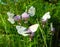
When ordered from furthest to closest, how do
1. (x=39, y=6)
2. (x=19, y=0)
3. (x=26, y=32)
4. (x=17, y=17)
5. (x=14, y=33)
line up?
1. (x=19, y=0)
2. (x=39, y=6)
3. (x=14, y=33)
4. (x=17, y=17)
5. (x=26, y=32)

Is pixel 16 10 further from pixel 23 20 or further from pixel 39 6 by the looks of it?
pixel 23 20

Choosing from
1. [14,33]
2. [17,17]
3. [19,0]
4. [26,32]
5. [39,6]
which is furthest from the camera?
[19,0]

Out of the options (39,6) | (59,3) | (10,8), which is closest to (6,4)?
(10,8)

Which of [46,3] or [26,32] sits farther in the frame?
[46,3]

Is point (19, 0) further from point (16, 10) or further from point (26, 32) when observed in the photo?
point (26, 32)

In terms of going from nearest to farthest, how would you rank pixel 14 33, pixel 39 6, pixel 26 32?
pixel 26 32 < pixel 14 33 < pixel 39 6

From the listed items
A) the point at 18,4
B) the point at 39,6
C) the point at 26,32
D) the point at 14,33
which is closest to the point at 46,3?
the point at 39,6

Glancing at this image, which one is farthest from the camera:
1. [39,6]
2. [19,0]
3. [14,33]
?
[19,0]

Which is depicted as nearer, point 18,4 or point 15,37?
point 15,37

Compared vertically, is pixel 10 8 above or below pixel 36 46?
above
